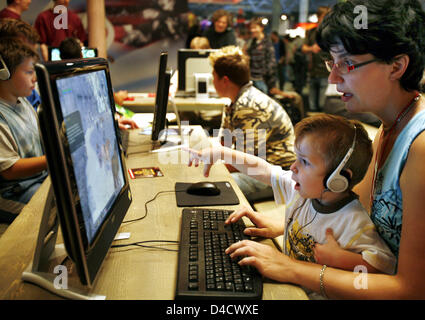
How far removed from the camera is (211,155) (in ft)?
5.01

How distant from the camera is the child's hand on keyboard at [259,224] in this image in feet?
3.78

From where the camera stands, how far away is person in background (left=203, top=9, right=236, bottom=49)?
5336 mm

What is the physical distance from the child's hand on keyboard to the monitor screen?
3.83 feet

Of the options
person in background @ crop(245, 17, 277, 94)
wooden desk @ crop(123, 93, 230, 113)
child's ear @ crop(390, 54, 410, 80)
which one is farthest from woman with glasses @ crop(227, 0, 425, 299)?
person in background @ crop(245, 17, 277, 94)

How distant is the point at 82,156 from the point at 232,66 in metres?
1.83

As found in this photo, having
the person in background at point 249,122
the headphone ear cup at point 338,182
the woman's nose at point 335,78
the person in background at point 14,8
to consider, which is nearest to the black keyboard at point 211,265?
the headphone ear cup at point 338,182

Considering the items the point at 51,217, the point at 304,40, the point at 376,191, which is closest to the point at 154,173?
the point at 51,217

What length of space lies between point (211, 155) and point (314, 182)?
542mm

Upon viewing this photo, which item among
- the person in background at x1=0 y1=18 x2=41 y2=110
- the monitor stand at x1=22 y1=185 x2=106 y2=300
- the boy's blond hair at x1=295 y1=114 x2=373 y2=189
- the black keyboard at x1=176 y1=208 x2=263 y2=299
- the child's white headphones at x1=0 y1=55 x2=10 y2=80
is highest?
the person in background at x1=0 y1=18 x2=41 y2=110

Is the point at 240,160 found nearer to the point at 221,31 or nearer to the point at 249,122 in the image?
the point at 249,122

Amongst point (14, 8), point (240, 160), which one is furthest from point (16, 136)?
point (14, 8)

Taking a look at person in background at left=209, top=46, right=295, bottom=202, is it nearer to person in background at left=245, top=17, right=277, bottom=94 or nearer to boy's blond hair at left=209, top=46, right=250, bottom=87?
boy's blond hair at left=209, top=46, right=250, bottom=87

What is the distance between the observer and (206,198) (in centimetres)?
145
